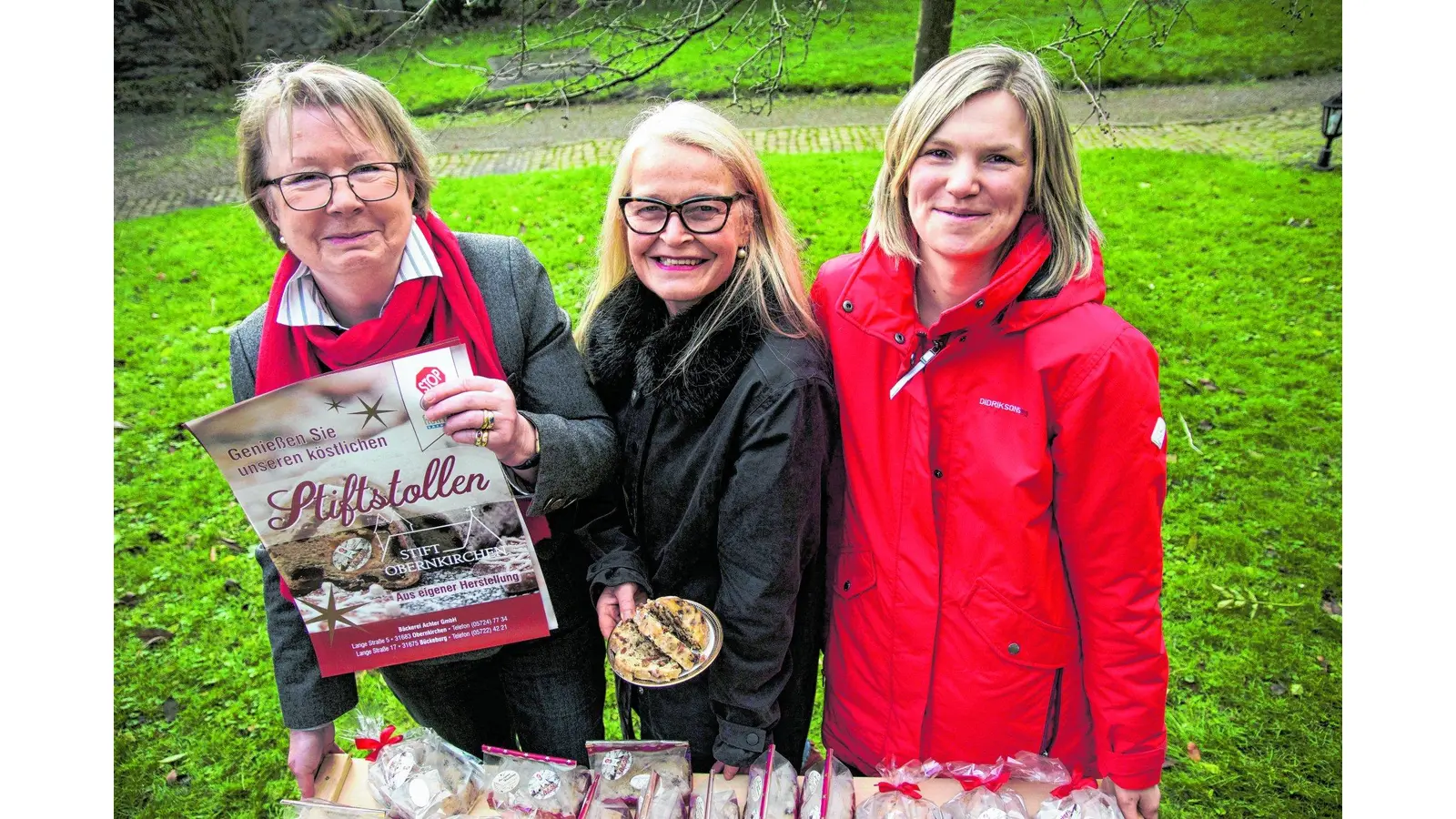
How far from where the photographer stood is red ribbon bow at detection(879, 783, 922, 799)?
1.97m

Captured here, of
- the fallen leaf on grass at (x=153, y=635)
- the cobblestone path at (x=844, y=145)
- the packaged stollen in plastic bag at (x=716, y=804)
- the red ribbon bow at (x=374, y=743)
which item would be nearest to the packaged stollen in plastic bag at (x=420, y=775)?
the red ribbon bow at (x=374, y=743)

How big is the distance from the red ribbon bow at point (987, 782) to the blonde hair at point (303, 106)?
1.89 meters

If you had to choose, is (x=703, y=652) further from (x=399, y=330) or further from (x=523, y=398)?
(x=399, y=330)

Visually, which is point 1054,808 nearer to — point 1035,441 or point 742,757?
point 742,757

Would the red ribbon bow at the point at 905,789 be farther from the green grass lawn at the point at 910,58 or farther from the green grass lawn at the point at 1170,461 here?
the green grass lawn at the point at 910,58

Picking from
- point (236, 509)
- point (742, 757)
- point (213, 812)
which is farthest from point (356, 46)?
point (742, 757)

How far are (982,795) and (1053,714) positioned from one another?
11.5 inches

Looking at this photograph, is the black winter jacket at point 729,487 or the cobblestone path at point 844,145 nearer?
the black winter jacket at point 729,487

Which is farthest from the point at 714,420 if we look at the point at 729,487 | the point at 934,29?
the point at 934,29

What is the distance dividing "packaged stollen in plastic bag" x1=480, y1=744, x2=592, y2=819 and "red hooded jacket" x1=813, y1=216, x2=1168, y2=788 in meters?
0.75

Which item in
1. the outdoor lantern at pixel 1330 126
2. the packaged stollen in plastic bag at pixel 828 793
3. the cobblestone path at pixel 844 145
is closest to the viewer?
the packaged stollen in plastic bag at pixel 828 793

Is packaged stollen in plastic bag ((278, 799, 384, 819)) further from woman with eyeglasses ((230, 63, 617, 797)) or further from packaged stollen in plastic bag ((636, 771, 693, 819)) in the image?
packaged stollen in plastic bag ((636, 771, 693, 819))

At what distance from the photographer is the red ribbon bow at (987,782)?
1.99 meters

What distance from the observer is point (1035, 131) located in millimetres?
1889
